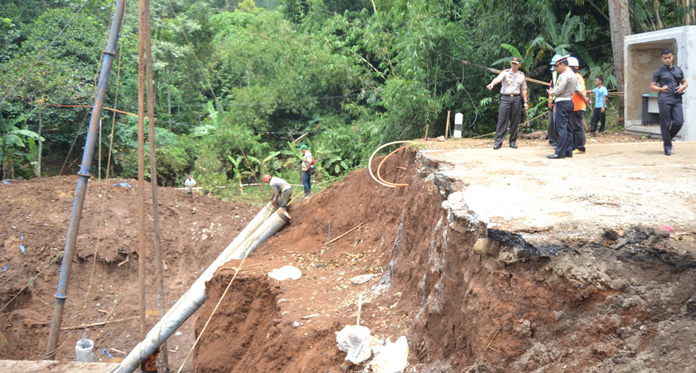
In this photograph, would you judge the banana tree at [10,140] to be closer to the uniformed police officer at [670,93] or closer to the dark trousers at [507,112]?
the dark trousers at [507,112]

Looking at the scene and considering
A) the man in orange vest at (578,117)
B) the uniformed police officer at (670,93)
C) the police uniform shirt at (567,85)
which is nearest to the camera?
the uniformed police officer at (670,93)

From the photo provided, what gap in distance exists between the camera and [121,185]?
1667 cm

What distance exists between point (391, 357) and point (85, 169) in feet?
17.9

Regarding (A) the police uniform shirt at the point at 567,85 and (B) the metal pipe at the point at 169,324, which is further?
(B) the metal pipe at the point at 169,324

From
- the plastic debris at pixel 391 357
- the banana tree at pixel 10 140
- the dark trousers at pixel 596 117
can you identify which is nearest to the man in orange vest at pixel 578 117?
the dark trousers at pixel 596 117

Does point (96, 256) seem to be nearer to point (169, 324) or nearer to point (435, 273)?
point (169, 324)

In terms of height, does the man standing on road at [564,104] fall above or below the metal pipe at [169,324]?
above

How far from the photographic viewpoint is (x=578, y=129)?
8.88 meters

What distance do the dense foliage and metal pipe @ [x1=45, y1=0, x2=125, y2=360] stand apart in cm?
257

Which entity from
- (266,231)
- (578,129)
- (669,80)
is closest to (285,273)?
(266,231)

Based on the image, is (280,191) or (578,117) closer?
(578,117)

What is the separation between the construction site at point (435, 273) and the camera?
162 inches

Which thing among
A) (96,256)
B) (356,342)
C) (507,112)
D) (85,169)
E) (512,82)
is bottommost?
(96,256)

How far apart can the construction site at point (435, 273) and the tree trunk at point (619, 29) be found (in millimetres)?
3057
